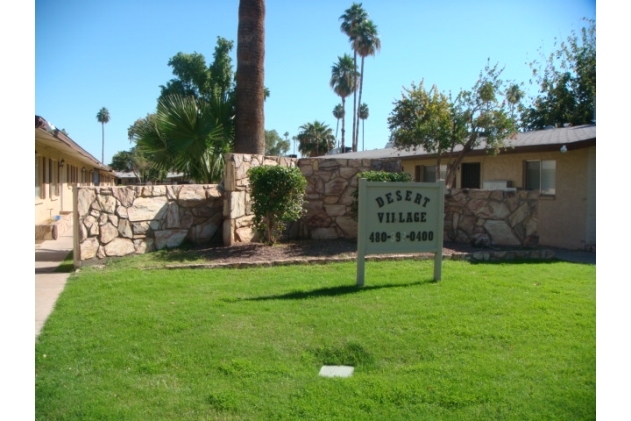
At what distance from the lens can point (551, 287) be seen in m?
6.79

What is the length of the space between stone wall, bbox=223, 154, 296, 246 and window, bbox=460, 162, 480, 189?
7325 mm

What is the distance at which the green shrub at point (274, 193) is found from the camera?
938 cm

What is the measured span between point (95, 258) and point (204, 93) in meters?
17.5

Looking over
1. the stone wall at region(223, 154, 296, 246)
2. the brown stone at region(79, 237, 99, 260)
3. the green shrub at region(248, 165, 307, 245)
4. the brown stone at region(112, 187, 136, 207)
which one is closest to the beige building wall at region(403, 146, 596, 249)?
the green shrub at region(248, 165, 307, 245)

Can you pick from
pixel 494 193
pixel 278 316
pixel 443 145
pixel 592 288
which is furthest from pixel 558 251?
pixel 278 316

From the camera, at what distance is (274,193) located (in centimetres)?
945

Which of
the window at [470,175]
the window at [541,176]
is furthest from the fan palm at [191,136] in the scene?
the window at [541,176]

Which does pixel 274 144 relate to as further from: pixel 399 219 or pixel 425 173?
pixel 399 219

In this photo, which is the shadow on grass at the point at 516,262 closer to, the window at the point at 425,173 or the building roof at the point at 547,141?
the building roof at the point at 547,141

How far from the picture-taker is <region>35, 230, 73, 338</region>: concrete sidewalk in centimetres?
580

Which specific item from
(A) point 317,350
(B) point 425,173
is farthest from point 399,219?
(B) point 425,173

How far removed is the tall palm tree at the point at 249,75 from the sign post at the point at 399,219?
533 centimetres

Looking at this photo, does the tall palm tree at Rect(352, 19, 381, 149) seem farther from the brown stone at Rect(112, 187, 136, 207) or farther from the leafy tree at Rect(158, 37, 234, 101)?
the brown stone at Rect(112, 187, 136, 207)

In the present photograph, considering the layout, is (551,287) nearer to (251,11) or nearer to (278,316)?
(278,316)
